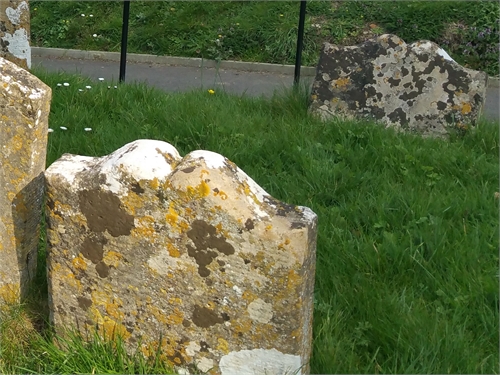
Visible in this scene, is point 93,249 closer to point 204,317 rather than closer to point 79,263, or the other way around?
point 79,263

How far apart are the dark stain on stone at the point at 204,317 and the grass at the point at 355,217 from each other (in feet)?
0.79

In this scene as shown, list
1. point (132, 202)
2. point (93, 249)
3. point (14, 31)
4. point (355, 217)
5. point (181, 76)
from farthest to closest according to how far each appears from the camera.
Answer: point (181, 76) < point (14, 31) < point (355, 217) < point (93, 249) < point (132, 202)

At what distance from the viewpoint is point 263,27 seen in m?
9.27

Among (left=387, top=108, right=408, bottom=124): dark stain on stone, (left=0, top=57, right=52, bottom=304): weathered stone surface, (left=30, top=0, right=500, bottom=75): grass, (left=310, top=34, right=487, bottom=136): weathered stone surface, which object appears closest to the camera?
(left=0, top=57, right=52, bottom=304): weathered stone surface

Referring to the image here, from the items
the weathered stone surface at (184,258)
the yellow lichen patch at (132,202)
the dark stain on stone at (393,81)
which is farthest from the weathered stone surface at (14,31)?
the yellow lichen patch at (132,202)

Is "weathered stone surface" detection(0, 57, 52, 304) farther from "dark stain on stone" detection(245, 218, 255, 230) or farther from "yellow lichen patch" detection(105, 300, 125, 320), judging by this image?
"dark stain on stone" detection(245, 218, 255, 230)

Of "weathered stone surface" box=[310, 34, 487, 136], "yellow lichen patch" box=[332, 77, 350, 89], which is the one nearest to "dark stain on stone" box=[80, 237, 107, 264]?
"weathered stone surface" box=[310, 34, 487, 136]

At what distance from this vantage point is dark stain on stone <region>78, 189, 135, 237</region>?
2275 millimetres

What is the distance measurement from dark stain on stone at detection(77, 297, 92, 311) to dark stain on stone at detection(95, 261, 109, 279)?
4.9 inches

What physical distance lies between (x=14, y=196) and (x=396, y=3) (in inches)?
309

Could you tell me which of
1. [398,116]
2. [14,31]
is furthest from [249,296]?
[14,31]

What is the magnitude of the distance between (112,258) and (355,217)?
1.50 m

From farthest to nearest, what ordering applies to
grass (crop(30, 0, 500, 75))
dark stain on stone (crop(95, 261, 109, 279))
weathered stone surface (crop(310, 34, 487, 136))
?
grass (crop(30, 0, 500, 75)), weathered stone surface (crop(310, 34, 487, 136)), dark stain on stone (crop(95, 261, 109, 279))

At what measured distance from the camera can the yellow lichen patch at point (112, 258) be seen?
2344 millimetres
